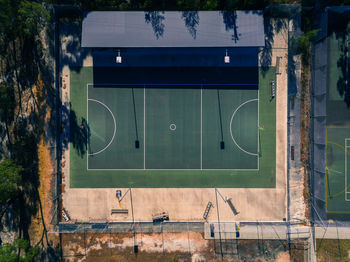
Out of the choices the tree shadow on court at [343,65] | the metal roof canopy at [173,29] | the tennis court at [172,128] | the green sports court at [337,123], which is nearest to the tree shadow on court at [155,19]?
the metal roof canopy at [173,29]

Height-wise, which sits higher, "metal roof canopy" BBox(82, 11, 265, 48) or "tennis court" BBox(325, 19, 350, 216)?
"metal roof canopy" BBox(82, 11, 265, 48)

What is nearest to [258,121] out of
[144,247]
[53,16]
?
[144,247]

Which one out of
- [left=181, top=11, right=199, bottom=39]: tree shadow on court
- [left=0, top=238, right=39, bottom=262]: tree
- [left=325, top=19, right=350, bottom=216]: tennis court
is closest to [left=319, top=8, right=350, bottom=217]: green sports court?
[left=325, top=19, right=350, bottom=216]: tennis court

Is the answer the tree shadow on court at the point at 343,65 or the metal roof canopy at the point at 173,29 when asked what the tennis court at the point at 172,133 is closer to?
the metal roof canopy at the point at 173,29

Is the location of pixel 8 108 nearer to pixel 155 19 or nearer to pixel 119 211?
pixel 119 211

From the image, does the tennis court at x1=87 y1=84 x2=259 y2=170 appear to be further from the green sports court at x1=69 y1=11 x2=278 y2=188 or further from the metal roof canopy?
the metal roof canopy

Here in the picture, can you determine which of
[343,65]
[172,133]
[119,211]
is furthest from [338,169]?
[119,211]
